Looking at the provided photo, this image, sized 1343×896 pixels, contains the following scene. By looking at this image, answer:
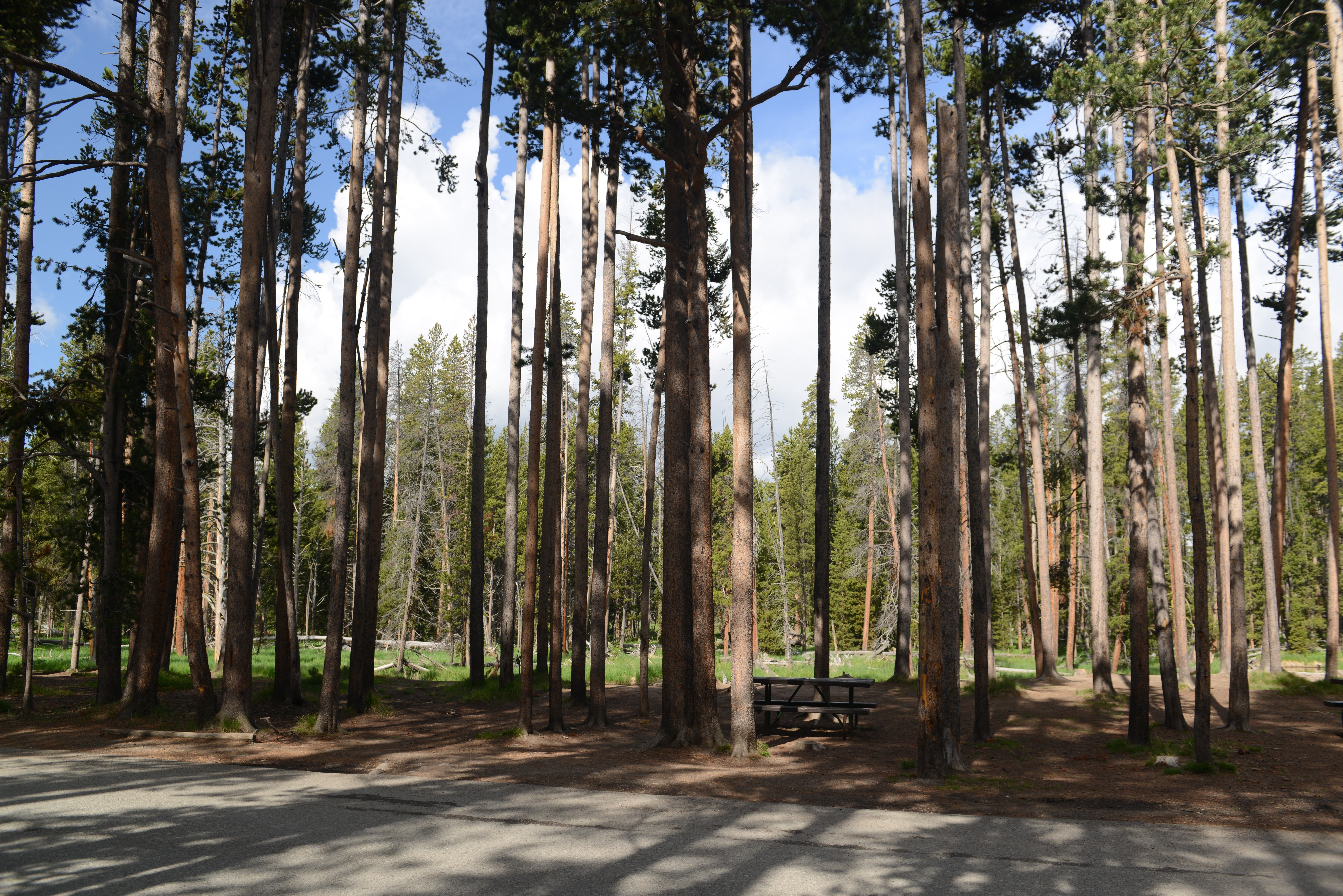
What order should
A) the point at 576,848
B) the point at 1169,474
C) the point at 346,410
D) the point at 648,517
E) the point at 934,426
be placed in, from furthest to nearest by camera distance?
the point at 1169,474 → the point at 648,517 → the point at 346,410 → the point at 934,426 → the point at 576,848

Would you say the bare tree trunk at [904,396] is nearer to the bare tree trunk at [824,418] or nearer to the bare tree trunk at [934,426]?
the bare tree trunk at [824,418]

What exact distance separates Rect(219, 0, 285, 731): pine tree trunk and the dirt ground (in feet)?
3.57

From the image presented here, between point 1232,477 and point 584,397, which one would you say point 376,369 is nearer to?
point 584,397

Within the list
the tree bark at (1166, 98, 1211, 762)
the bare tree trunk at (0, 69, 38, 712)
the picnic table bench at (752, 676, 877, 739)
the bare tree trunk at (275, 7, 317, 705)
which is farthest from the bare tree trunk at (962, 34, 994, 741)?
the bare tree trunk at (0, 69, 38, 712)

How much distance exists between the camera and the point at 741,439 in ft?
34.7

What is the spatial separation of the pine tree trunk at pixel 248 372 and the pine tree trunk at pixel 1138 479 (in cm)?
1211

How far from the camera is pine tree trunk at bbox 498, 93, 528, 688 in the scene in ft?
47.2

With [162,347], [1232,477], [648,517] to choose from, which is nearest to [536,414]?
[648,517]

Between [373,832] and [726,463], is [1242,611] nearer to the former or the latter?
[373,832]

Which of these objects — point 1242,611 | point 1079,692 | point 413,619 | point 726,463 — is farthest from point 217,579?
point 1242,611

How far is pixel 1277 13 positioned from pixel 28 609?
24.5 m

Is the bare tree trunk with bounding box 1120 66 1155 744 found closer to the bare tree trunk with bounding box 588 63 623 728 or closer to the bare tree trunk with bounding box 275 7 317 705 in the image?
the bare tree trunk with bounding box 588 63 623 728

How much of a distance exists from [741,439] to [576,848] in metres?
5.99

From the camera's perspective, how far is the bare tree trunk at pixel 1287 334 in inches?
674
